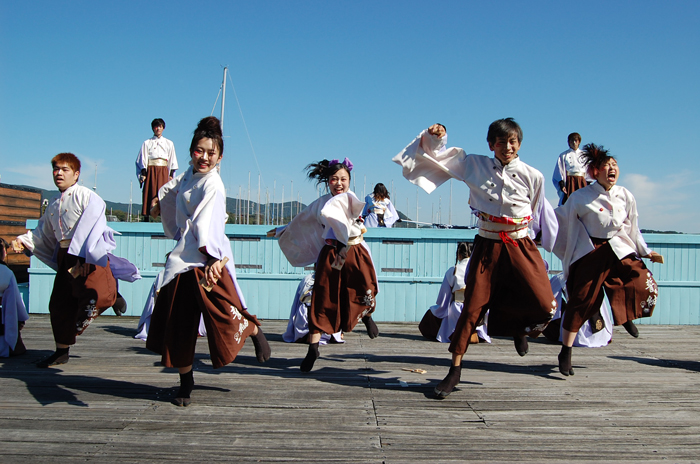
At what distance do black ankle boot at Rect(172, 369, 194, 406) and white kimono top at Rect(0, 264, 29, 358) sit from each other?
6.95 ft

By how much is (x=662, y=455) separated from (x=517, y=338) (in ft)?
4.54

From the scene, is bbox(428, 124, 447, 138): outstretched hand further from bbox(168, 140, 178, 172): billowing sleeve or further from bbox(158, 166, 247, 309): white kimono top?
bbox(168, 140, 178, 172): billowing sleeve

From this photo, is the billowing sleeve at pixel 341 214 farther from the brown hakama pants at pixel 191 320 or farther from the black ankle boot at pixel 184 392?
the black ankle boot at pixel 184 392

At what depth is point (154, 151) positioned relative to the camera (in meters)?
8.22

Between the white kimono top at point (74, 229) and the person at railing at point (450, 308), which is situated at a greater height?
→ the white kimono top at point (74, 229)

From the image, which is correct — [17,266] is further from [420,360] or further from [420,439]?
[420,439]

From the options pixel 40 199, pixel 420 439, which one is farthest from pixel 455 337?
pixel 40 199

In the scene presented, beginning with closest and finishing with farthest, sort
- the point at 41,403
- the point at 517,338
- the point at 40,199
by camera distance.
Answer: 1. the point at 41,403
2. the point at 517,338
3. the point at 40,199

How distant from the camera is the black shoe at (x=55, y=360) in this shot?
3.84 meters

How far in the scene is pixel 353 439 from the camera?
2.38 metres

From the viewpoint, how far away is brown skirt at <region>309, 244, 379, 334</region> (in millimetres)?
3807

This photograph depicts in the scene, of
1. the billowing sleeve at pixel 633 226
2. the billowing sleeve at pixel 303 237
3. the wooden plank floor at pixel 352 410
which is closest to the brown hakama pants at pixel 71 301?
the wooden plank floor at pixel 352 410

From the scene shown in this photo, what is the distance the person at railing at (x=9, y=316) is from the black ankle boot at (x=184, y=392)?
2.12 meters

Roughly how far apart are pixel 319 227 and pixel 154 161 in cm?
499
